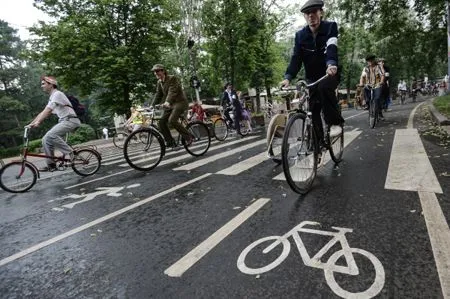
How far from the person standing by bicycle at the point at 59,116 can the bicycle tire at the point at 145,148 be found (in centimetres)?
140

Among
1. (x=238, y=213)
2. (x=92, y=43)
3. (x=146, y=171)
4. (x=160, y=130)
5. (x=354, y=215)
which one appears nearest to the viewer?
(x=354, y=215)

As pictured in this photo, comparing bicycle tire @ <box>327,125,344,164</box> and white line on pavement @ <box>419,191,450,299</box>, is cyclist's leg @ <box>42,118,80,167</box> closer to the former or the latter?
bicycle tire @ <box>327,125,344,164</box>

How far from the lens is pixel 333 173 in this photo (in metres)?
5.07

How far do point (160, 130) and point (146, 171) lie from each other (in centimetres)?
123

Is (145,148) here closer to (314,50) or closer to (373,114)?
(314,50)

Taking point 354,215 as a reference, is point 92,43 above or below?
above

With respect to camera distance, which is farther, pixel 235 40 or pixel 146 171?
pixel 235 40

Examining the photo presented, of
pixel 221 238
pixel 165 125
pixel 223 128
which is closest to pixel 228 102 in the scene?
pixel 223 128

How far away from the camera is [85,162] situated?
780 centimetres

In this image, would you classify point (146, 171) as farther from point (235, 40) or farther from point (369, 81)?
point (235, 40)

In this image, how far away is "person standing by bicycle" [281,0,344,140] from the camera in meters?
4.24

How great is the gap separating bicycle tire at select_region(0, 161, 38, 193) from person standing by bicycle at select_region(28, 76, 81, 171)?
0.32 m

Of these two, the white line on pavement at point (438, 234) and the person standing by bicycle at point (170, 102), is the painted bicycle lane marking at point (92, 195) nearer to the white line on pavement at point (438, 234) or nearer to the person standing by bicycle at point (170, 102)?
the person standing by bicycle at point (170, 102)

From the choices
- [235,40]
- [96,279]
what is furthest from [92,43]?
[96,279]
